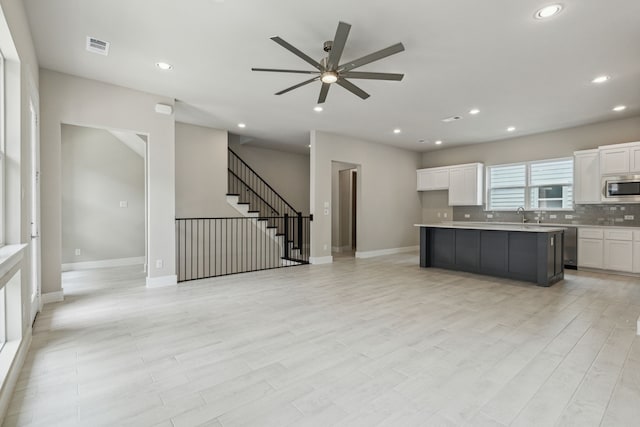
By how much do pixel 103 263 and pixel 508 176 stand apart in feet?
32.1

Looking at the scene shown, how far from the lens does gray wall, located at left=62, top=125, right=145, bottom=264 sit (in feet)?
20.8

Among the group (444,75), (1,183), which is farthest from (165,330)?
(444,75)

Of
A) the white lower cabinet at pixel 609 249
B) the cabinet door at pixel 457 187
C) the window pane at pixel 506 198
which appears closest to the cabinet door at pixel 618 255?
the white lower cabinet at pixel 609 249

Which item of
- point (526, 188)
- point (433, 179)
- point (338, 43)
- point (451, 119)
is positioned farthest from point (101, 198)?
point (526, 188)

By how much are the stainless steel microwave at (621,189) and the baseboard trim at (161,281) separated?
26.8ft

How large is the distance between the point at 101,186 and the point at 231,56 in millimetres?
4903

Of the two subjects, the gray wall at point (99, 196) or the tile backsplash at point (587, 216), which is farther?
the gray wall at point (99, 196)

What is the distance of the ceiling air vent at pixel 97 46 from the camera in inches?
133

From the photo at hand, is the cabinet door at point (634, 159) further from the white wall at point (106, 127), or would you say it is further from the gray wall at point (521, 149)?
the white wall at point (106, 127)

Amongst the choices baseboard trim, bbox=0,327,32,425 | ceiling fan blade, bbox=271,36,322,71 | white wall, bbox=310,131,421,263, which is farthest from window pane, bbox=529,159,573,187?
baseboard trim, bbox=0,327,32,425

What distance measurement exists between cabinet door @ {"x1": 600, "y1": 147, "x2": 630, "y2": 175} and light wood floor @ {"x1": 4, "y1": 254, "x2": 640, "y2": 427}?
2.75 meters

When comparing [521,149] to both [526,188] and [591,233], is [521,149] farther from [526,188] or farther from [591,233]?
[591,233]

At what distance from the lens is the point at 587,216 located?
21.5 ft

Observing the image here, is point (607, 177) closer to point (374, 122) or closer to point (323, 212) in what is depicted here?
point (374, 122)
